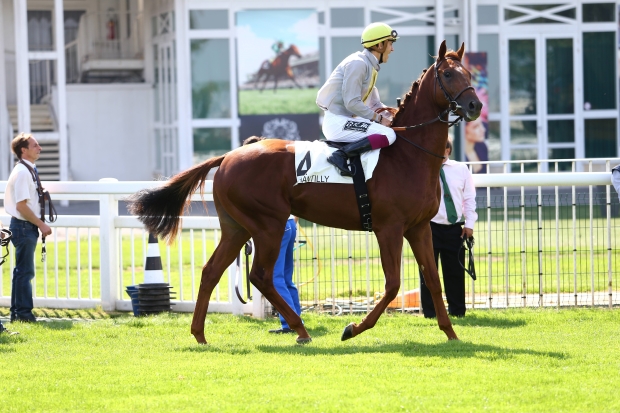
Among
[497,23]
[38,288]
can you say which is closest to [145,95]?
[497,23]

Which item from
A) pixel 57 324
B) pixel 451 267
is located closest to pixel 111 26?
pixel 57 324

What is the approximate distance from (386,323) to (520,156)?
743 inches

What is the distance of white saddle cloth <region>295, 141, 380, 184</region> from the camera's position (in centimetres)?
738

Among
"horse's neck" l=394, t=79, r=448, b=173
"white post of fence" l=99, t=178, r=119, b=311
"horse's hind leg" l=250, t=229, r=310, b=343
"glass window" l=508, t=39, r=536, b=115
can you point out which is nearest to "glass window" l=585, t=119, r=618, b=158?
"glass window" l=508, t=39, r=536, b=115

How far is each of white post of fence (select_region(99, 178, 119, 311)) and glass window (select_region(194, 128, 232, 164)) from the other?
1560 centimetres

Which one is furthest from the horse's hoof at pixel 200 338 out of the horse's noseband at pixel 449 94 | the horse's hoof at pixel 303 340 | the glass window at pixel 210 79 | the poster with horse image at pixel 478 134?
the poster with horse image at pixel 478 134

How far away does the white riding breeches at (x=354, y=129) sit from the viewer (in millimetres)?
7418

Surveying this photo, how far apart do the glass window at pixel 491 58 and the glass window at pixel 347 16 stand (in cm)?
323

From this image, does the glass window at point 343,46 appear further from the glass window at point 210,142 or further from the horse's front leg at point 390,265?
the horse's front leg at point 390,265

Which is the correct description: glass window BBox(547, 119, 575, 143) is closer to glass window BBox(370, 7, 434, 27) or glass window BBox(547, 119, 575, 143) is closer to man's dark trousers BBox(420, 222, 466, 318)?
glass window BBox(370, 7, 434, 27)

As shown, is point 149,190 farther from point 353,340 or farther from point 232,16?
point 232,16

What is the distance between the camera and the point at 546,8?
85.1 ft

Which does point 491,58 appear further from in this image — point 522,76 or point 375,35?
point 375,35

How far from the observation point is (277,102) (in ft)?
82.5
